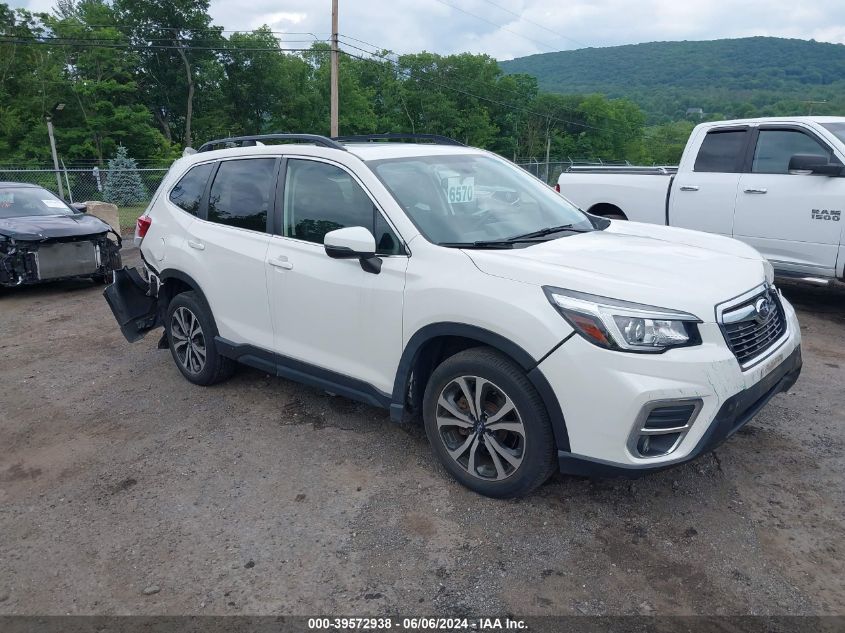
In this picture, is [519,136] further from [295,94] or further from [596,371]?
[596,371]

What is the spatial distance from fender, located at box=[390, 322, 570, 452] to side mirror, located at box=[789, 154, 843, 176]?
4.97 m

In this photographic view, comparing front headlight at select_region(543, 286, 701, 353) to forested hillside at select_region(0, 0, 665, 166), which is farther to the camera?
forested hillside at select_region(0, 0, 665, 166)

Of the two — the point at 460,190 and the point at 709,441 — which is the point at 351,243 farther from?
the point at 709,441

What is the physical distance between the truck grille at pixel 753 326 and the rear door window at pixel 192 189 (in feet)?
12.1

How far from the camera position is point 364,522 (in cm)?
Result: 331

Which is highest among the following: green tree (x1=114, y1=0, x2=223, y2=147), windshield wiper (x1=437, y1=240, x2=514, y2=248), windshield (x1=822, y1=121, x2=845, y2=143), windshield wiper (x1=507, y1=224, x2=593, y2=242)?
green tree (x1=114, y1=0, x2=223, y2=147)

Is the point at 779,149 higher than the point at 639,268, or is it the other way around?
the point at 779,149

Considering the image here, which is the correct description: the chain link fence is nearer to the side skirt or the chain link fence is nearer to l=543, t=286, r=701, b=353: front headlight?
the side skirt

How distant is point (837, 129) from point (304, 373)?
19.7 ft

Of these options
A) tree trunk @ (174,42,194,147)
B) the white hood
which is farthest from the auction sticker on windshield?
tree trunk @ (174,42,194,147)

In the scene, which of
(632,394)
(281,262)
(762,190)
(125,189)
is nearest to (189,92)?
(125,189)

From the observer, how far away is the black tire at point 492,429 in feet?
10.2

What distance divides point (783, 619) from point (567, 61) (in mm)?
123386

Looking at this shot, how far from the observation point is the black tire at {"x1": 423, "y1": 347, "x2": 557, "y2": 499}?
310cm
